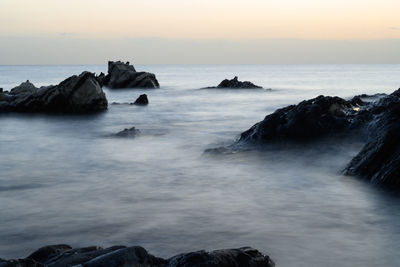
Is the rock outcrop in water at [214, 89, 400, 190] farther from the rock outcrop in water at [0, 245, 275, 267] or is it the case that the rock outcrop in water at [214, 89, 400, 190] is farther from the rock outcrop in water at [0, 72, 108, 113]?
the rock outcrop in water at [0, 72, 108, 113]

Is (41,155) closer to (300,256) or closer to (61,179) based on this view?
(61,179)

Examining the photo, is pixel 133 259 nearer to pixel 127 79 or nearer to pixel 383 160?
pixel 383 160

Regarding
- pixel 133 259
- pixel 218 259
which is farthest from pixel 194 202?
pixel 133 259

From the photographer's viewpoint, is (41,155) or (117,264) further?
(41,155)

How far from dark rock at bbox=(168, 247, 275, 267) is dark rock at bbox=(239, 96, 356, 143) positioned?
32.9 ft

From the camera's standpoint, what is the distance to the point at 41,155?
1648 centimetres

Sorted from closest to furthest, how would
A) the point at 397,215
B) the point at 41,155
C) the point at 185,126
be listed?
1. the point at 397,215
2. the point at 41,155
3. the point at 185,126

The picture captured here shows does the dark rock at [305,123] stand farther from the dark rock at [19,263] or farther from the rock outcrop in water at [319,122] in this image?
the dark rock at [19,263]

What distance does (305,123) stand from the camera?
1572 centimetres

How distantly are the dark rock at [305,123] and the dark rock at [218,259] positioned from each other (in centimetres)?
1002

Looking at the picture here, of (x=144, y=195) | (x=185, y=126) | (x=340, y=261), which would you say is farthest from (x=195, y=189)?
(x=185, y=126)

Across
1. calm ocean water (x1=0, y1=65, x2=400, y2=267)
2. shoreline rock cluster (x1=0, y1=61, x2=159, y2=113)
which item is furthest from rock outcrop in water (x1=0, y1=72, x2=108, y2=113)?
calm ocean water (x1=0, y1=65, x2=400, y2=267)

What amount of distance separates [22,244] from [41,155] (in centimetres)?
942

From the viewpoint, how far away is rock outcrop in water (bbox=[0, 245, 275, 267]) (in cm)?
511
